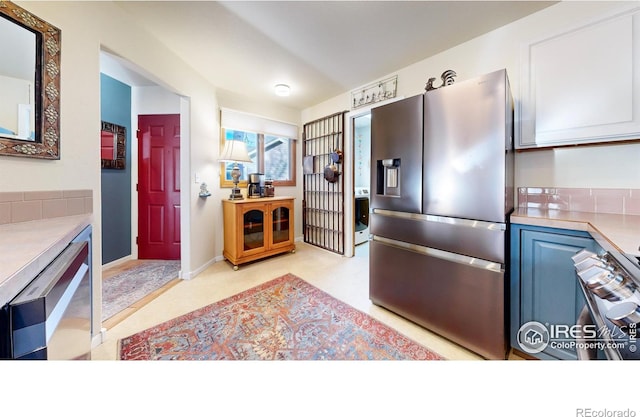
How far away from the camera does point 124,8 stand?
1680 mm

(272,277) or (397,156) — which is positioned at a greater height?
(397,156)

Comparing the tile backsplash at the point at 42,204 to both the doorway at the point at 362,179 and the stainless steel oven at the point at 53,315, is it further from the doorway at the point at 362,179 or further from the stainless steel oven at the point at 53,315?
the doorway at the point at 362,179

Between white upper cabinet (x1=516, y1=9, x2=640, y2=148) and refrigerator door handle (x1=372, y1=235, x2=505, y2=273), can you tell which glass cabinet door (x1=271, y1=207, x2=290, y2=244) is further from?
white upper cabinet (x1=516, y1=9, x2=640, y2=148)

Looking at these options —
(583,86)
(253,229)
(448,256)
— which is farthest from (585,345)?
(253,229)

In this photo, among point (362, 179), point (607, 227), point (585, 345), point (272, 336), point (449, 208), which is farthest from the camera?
point (362, 179)

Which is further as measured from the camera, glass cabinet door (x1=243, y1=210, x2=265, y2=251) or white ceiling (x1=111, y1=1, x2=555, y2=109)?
glass cabinet door (x1=243, y1=210, x2=265, y2=251)

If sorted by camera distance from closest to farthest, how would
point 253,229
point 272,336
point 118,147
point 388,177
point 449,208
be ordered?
1. point 449,208
2. point 272,336
3. point 388,177
4. point 118,147
5. point 253,229

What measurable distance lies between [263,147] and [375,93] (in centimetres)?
181

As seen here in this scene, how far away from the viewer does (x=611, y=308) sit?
21.6 inches

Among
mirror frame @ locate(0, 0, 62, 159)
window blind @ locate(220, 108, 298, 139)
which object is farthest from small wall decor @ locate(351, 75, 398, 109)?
mirror frame @ locate(0, 0, 62, 159)

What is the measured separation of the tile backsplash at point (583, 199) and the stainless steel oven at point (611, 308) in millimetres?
1044

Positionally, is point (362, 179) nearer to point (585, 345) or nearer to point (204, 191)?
Answer: point (204, 191)

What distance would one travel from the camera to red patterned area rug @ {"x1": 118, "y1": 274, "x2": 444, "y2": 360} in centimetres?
144

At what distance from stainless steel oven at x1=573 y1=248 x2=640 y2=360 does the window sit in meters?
3.09
